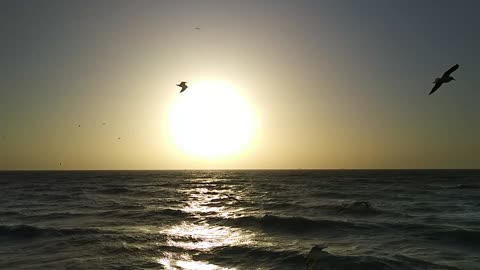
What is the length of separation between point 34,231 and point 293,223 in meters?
13.9

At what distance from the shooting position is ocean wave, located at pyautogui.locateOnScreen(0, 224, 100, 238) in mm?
21898

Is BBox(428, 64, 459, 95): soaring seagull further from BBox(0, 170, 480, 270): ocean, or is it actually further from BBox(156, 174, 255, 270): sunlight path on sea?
BBox(156, 174, 255, 270): sunlight path on sea

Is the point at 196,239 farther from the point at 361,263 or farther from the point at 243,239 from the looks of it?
the point at 361,263

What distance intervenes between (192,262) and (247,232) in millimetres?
7405

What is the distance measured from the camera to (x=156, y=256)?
1694cm

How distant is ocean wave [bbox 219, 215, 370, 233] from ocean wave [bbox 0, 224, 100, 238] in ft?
29.0

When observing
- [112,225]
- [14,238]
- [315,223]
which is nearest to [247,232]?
[315,223]

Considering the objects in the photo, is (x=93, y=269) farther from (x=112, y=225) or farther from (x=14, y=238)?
(x=112, y=225)

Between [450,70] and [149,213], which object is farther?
[149,213]

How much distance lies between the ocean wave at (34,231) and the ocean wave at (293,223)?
885cm

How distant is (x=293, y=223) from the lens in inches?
997

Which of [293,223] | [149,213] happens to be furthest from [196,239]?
[149,213]

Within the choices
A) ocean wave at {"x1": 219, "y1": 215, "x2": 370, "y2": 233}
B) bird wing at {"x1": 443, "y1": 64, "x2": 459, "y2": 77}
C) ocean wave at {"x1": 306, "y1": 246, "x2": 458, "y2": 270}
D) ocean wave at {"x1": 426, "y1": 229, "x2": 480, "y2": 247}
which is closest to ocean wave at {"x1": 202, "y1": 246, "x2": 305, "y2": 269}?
ocean wave at {"x1": 306, "y1": 246, "x2": 458, "y2": 270}

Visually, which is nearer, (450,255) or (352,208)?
(450,255)
